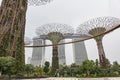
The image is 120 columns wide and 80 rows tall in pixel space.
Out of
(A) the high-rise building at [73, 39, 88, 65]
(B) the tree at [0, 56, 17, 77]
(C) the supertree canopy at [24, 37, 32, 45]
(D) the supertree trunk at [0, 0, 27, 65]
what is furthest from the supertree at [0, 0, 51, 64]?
(A) the high-rise building at [73, 39, 88, 65]

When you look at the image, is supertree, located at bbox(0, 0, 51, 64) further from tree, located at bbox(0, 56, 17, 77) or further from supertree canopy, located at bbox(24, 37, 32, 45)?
supertree canopy, located at bbox(24, 37, 32, 45)

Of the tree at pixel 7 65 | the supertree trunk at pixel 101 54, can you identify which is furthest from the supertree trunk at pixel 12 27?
the supertree trunk at pixel 101 54

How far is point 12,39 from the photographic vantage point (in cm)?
1895

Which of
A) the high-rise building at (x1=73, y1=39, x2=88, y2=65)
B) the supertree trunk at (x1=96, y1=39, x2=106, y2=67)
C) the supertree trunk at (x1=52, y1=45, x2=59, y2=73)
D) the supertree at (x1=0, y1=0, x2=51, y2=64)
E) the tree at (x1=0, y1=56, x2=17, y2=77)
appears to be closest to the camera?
the tree at (x1=0, y1=56, x2=17, y2=77)

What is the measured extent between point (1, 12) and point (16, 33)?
2692mm

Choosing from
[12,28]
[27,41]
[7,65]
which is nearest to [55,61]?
[27,41]

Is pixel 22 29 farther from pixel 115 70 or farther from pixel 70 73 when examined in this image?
pixel 115 70

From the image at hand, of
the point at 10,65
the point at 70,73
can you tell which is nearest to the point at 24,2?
the point at 10,65

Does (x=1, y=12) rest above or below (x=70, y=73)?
above

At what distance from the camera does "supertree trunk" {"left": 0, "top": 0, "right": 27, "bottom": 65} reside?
18.5 metres

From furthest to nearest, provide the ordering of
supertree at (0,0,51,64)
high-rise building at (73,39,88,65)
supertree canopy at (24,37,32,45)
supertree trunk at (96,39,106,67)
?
high-rise building at (73,39,88,65) → supertree canopy at (24,37,32,45) → supertree trunk at (96,39,106,67) → supertree at (0,0,51,64)

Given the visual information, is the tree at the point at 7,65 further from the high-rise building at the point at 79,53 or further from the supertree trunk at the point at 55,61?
the high-rise building at the point at 79,53

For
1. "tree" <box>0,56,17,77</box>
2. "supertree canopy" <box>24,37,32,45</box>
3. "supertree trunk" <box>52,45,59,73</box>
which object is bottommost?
"tree" <box>0,56,17,77</box>

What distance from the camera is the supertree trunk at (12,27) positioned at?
18.5 m
